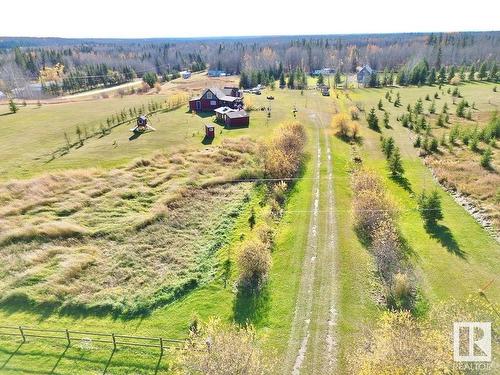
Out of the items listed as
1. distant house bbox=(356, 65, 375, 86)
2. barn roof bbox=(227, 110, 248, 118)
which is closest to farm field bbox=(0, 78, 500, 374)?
barn roof bbox=(227, 110, 248, 118)

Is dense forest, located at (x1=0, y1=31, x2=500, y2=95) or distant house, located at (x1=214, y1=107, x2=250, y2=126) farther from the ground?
dense forest, located at (x1=0, y1=31, x2=500, y2=95)

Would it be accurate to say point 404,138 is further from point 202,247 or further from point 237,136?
point 202,247

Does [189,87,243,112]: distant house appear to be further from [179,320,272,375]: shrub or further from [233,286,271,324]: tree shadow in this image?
[179,320,272,375]: shrub

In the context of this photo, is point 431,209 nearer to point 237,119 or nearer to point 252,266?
point 252,266

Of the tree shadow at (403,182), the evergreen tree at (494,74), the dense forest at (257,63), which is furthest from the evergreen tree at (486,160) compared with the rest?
the evergreen tree at (494,74)

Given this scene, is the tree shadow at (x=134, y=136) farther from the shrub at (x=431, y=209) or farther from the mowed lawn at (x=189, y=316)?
the shrub at (x=431, y=209)

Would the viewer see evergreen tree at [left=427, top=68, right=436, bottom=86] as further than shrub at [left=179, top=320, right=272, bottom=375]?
Yes

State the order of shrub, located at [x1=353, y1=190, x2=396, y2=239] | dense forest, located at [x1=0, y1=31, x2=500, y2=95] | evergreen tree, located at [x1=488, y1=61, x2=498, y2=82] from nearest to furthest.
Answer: shrub, located at [x1=353, y1=190, x2=396, y2=239], evergreen tree, located at [x1=488, y1=61, x2=498, y2=82], dense forest, located at [x1=0, y1=31, x2=500, y2=95]
